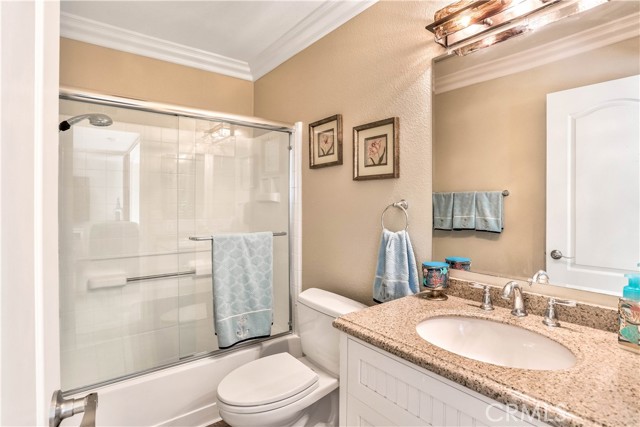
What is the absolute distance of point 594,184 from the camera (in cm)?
100

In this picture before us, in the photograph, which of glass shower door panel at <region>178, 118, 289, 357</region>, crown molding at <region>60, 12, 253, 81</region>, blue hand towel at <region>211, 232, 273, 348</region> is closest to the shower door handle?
blue hand towel at <region>211, 232, 273, 348</region>

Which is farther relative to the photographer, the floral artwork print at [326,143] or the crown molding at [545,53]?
the floral artwork print at [326,143]

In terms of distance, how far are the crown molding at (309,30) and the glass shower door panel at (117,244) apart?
98 centimetres

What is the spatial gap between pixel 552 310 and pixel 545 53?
893 mm

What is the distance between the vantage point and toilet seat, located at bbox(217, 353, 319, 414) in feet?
4.31

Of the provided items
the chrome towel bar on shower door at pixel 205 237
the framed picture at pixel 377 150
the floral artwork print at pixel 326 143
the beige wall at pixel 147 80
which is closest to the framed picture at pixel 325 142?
the floral artwork print at pixel 326 143

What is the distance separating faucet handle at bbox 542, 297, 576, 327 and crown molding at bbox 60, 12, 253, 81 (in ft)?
8.72

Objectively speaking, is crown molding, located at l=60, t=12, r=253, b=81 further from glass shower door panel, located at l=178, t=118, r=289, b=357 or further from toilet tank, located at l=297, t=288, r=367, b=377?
toilet tank, located at l=297, t=288, r=367, b=377

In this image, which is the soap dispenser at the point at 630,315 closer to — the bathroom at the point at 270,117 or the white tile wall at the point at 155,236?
the bathroom at the point at 270,117

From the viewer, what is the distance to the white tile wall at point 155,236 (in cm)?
169

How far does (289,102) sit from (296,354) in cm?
179

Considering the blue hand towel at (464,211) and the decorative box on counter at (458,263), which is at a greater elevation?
the blue hand towel at (464,211)

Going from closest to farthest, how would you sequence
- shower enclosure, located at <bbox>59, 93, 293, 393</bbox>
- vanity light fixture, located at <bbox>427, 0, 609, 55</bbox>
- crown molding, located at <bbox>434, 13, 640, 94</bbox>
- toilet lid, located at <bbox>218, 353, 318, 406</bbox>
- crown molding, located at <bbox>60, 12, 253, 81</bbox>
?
crown molding, located at <bbox>434, 13, 640, 94</bbox> < vanity light fixture, located at <bbox>427, 0, 609, 55</bbox> < toilet lid, located at <bbox>218, 353, 318, 406</bbox> < shower enclosure, located at <bbox>59, 93, 293, 393</bbox> < crown molding, located at <bbox>60, 12, 253, 81</bbox>

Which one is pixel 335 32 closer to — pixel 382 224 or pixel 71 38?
pixel 382 224
